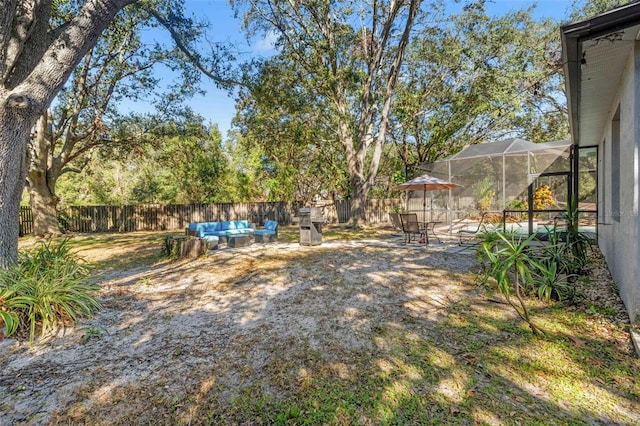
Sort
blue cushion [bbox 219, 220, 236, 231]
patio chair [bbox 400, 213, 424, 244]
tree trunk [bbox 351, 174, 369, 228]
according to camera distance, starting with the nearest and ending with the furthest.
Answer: patio chair [bbox 400, 213, 424, 244], blue cushion [bbox 219, 220, 236, 231], tree trunk [bbox 351, 174, 369, 228]

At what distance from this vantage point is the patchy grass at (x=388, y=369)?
2043mm

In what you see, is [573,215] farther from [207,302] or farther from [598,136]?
[207,302]

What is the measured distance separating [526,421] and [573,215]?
4.79m

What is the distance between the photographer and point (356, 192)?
44.3 feet

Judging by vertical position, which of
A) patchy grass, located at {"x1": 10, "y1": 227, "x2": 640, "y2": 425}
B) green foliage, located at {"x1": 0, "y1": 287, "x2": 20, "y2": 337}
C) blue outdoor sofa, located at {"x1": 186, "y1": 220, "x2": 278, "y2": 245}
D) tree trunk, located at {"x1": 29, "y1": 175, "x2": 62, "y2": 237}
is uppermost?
tree trunk, located at {"x1": 29, "y1": 175, "x2": 62, "y2": 237}

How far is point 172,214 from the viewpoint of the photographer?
17.0 metres

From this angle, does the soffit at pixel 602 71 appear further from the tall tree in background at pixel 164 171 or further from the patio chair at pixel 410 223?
the tall tree in background at pixel 164 171

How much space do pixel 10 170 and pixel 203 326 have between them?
9.62 ft

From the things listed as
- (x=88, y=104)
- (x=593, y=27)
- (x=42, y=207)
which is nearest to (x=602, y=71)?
(x=593, y=27)

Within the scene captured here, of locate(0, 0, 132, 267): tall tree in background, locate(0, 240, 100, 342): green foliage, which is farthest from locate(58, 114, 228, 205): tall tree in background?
locate(0, 240, 100, 342): green foliage

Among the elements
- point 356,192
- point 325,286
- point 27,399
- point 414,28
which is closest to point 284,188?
point 356,192

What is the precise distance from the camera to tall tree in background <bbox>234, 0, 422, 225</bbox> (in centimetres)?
1152

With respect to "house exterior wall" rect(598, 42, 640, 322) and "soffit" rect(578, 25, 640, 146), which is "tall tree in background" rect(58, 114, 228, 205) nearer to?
"soffit" rect(578, 25, 640, 146)

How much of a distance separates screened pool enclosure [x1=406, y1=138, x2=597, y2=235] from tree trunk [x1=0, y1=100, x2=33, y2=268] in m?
9.27
